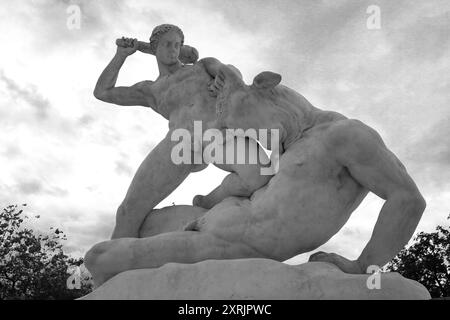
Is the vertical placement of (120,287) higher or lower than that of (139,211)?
lower

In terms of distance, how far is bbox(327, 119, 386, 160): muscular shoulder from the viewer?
3537 millimetres

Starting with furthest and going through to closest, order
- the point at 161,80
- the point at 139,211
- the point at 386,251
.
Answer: the point at 161,80 < the point at 139,211 < the point at 386,251

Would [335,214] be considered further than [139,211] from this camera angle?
No

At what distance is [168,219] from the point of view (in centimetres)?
435

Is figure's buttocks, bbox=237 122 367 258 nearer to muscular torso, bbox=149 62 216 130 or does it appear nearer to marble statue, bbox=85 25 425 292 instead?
marble statue, bbox=85 25 425 292

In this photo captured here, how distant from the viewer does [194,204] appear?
14.3ft

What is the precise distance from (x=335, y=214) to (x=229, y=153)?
98 centimetres

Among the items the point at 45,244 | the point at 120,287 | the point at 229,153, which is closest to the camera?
the point at 120,287

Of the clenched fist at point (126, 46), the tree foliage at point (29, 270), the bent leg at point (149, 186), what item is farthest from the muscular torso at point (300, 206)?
the tree foliage at point (29, 270)

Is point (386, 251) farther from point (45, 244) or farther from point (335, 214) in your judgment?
point (45, 244)

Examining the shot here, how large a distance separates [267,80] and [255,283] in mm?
1696

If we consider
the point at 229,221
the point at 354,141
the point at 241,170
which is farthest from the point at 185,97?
the point at 354,141
